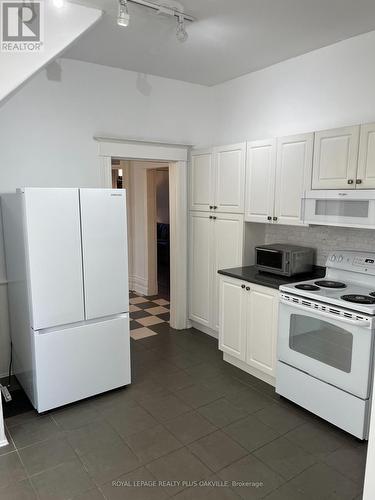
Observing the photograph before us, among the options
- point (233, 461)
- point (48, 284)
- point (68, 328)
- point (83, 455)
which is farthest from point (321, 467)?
point (48, 284)

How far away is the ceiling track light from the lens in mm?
2215

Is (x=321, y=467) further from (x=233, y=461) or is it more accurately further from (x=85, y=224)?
(x=85, y=224)

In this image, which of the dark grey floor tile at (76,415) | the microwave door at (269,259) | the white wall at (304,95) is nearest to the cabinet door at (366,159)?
the white wall at (304,95)

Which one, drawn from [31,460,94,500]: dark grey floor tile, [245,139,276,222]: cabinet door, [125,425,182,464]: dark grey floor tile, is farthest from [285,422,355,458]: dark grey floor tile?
[245,139,276,222]: cabinet door

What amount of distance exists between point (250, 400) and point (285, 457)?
0.65 m

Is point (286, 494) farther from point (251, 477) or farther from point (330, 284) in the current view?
point (330, 284)

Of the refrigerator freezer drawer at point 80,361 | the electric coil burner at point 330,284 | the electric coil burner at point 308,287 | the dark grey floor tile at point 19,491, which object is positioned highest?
the electric coil burner at point 330,284

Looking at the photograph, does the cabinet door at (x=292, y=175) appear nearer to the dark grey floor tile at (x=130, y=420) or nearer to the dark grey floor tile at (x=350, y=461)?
the dark grey floor tile at (x=350, y=461)

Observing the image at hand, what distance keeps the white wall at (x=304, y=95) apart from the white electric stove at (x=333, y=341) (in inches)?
46.6

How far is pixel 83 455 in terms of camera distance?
2.32 meters

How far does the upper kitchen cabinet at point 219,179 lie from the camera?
3568 millimetres

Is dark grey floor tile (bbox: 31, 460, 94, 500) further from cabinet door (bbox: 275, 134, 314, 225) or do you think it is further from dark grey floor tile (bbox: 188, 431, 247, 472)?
cabinet door (bbox: 275, 134, 314, 225)

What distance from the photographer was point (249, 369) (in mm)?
3348

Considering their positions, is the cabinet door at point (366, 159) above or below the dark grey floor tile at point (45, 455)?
above
